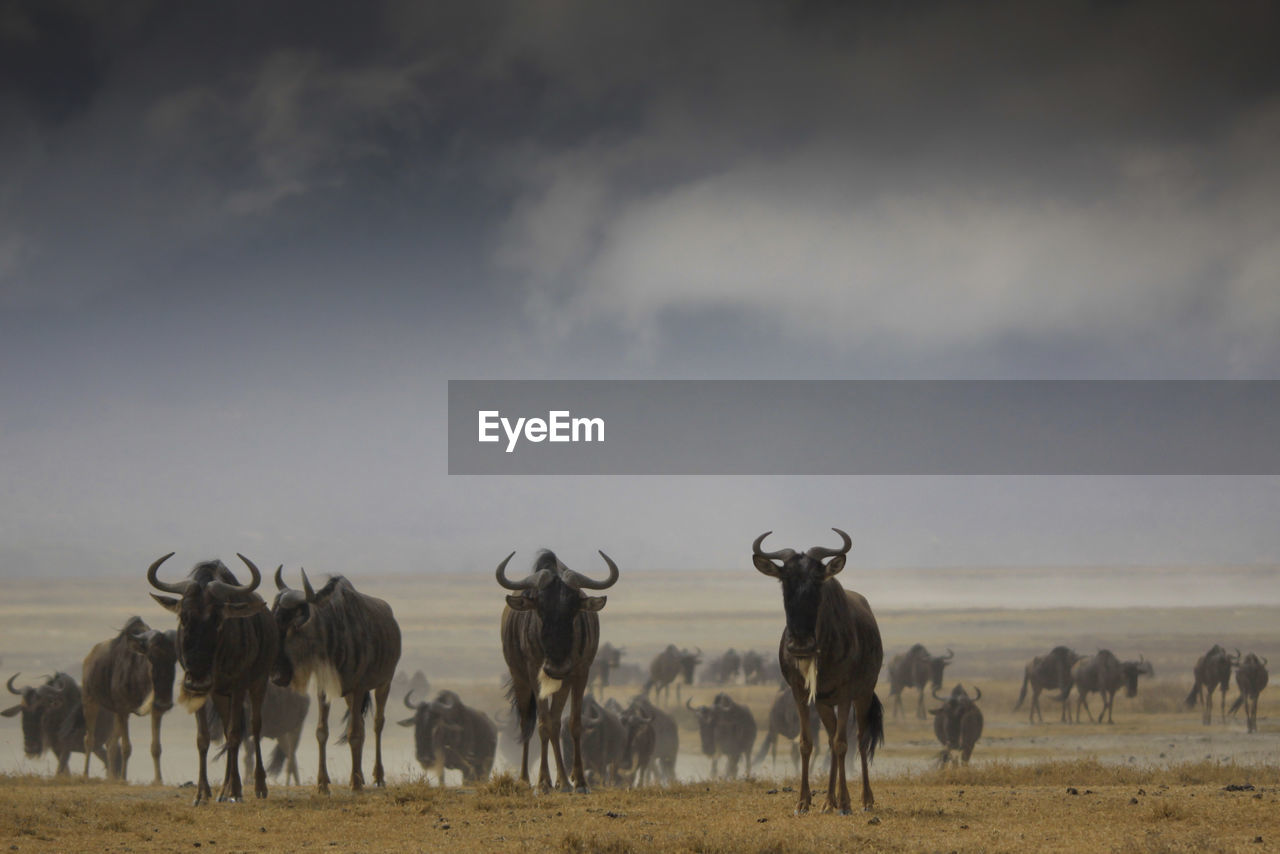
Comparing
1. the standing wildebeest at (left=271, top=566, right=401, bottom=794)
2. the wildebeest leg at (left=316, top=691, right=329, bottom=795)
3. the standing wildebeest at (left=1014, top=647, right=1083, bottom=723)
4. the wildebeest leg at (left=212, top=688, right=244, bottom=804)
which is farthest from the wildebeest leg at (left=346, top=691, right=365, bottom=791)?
the standing wildebeest at (left=1014, top=647, right=1083, bottom=723)

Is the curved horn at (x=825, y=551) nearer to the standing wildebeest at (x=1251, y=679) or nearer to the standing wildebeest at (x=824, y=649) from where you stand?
the standing wildebeest at (x=824, y=649)

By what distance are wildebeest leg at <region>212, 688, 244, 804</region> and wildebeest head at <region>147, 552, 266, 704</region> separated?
0.70 meters

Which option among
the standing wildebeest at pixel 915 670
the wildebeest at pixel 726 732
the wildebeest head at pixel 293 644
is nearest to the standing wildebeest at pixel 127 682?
the wildebeest head at pixel 293 644

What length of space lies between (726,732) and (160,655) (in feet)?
62.3

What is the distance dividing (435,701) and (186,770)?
5.45m

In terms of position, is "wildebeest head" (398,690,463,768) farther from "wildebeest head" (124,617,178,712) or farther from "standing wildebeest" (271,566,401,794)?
"standing wildebeest" (271,566,401,794)

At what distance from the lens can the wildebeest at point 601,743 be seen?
85.0ft

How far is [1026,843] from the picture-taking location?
11.0 m

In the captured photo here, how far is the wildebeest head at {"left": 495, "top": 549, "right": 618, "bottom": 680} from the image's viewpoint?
51.2 feet

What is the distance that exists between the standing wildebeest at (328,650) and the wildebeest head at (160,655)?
9.67ft

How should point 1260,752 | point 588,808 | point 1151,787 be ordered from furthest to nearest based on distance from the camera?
point 1260,752 → point 1151,787 → point 588,808

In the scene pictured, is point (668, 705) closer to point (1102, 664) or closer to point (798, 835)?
point (1102, 664)

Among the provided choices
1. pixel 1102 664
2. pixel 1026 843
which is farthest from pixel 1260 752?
pixel 1026 843

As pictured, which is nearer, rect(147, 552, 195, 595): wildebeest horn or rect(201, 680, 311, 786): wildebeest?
rect(147, 552, 195, 595): wildebeest horn
